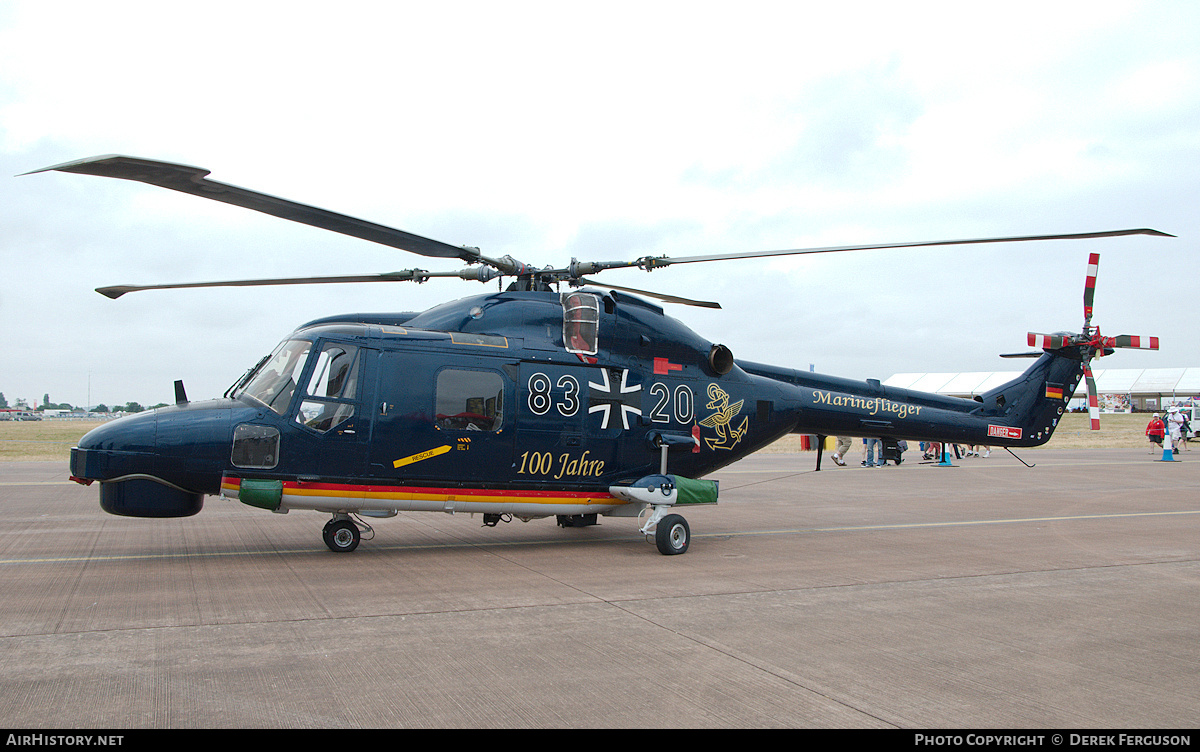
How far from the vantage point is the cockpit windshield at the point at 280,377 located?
349 inches

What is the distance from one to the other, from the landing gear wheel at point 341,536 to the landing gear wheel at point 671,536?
12.2ft

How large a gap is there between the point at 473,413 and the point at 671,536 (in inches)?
115

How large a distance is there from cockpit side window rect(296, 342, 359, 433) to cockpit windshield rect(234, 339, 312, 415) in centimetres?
18

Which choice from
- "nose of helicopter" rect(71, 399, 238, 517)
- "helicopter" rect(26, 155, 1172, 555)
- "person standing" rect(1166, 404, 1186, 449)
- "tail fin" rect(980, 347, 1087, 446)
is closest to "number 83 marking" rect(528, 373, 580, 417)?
"helicopter" rect(26, 155, 1172, 555)

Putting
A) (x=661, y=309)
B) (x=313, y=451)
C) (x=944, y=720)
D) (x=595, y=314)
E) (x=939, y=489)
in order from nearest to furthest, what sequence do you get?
1. (x=944, y=720)
2. (x=313, y=451)
3. (x=595, y=314)
4. (x=661, y=309)
5. (x=939, y=489)

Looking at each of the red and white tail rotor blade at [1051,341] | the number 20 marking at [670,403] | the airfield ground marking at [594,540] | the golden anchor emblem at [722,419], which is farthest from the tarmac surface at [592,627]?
the red and white tail rotor blade at [1051,341]

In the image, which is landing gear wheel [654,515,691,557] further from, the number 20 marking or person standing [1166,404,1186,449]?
person standing [1166,404,1186,449]

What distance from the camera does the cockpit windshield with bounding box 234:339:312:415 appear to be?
8.88m

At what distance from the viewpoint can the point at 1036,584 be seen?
8203 mm

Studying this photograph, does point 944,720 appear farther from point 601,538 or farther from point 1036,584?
point 601,538

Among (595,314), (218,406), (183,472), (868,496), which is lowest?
(868,496)

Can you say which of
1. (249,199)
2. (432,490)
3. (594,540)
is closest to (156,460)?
(432,490)
